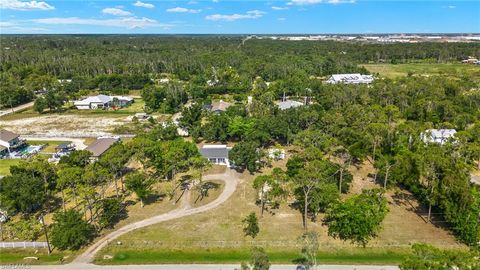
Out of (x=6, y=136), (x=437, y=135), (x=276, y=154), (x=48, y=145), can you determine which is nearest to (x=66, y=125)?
(x=48, y=145)

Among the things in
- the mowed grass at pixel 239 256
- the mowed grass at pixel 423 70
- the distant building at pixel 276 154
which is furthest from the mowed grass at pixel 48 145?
the mowed grass at pixel 423 70

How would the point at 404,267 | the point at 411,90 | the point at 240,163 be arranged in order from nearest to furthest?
the point at 404,267 → the point at 240,163 → the point at 411,90

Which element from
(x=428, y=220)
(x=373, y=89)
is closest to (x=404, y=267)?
(x=428, y=220)

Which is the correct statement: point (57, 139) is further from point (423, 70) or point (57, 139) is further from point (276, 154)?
point (423, 70)

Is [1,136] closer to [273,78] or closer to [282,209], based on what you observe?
[282,209]

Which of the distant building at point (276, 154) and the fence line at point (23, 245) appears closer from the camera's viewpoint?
the fence line at point (23, 245)

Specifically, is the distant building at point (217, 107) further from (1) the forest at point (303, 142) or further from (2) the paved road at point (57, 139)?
(2) the paved road at point (57, 139)

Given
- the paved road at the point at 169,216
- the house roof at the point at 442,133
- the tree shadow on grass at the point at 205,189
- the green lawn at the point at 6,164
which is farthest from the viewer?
the house roof at the point at 442,133
